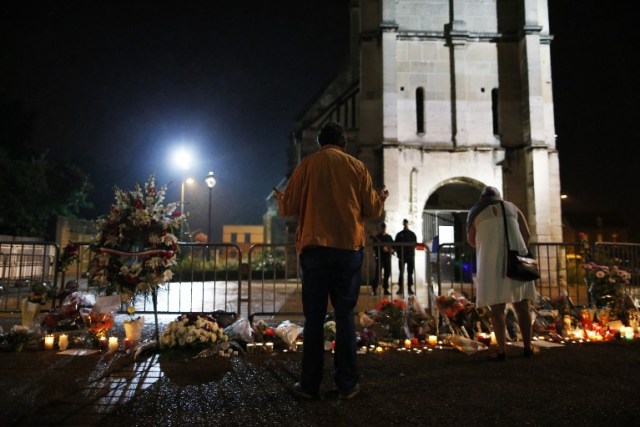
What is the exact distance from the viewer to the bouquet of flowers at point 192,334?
17.9 feet

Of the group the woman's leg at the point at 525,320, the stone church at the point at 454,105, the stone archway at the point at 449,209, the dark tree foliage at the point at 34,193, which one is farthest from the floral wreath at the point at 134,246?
the dark tree foliage at the point at 34,193

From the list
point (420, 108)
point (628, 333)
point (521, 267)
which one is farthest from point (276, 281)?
point (521, 267)

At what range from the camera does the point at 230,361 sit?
5.25m

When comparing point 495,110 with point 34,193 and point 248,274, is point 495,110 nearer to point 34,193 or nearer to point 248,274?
point 248,274

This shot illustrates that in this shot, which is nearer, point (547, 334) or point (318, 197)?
point (318, 197)

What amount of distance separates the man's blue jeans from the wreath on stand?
2.65 m

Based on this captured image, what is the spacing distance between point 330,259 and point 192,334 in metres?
2.52

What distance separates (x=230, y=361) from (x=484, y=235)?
11.1ft

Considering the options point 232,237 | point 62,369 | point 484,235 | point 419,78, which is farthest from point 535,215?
point 232,237

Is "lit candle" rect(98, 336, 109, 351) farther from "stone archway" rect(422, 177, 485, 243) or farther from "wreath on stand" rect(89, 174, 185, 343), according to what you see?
"stone archway" rect(422, 177, 485, 243)

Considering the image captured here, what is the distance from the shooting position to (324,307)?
3.91m

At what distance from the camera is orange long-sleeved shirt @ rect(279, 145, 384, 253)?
388 cm

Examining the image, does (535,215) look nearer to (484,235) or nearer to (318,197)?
(484,235)

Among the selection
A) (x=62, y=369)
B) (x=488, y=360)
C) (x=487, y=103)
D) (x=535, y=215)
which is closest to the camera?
(x=62, y=369)
